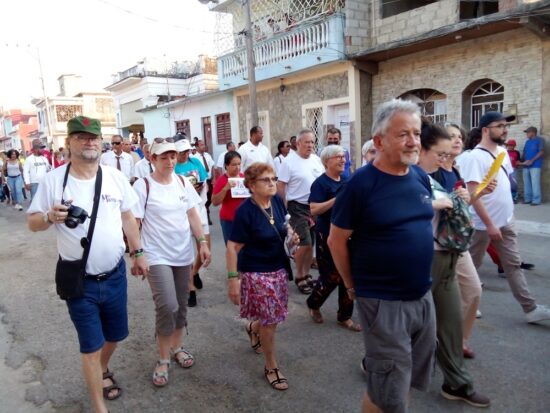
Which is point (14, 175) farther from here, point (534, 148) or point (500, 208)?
point (534, 148)

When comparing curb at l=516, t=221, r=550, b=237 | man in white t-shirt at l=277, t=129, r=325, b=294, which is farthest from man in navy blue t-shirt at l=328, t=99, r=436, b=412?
curb at l=516, t=221, r=550, b=237

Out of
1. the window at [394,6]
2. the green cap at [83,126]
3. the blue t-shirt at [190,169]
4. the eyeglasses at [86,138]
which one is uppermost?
the window at [394,6]

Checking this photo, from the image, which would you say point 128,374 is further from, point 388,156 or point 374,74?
point 374,74

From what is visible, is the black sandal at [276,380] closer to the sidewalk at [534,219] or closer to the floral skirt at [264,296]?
the floral skirt at [264,296]

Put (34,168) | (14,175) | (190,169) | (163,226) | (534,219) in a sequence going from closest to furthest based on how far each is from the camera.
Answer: (163,226), (190,169), (534,219), (34,168), (14,175)

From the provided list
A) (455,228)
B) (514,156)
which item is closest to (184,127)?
(514,156)

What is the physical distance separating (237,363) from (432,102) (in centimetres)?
1049

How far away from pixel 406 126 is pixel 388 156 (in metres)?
0.17

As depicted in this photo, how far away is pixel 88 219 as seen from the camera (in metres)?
2.71

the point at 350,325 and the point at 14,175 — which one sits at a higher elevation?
the point at 14,175

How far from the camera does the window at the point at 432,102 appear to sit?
38.2ft

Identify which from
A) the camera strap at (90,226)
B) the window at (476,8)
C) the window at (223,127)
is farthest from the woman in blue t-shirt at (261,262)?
the window at (223,127)

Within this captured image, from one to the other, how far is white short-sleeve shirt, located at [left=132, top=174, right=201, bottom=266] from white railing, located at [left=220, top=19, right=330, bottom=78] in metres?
10.8

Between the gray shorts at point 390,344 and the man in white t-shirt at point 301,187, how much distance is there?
2.86 meters
